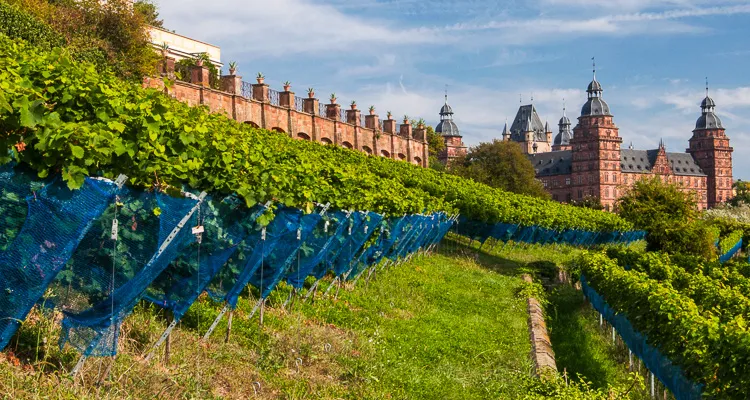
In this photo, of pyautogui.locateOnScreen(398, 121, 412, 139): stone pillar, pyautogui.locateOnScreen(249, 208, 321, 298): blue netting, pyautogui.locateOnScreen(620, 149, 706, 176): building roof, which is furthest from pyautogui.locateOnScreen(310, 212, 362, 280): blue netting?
pyautogui.locateOnScreen(620, 149, 706, 176): building roof

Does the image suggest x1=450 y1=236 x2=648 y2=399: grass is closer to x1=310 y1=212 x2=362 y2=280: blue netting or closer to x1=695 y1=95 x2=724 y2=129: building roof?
x1=310 y1=212 x2=362 y2=280: blue netting

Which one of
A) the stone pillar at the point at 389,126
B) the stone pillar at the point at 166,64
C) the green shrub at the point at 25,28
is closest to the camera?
the green shrub at the point at 25,28

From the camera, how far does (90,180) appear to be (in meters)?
6.04

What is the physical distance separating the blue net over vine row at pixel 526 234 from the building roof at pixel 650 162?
111 meters

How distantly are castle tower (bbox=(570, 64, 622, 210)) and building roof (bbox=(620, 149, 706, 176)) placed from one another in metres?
6.93

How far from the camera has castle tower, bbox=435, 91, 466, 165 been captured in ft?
577

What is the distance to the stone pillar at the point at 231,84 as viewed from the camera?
4156 centimetres

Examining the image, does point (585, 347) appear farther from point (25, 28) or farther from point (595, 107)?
point (595, 107)

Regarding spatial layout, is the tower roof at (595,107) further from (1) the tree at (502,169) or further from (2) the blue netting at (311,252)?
(2) the blue netting at (311,252)

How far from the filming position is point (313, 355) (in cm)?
973

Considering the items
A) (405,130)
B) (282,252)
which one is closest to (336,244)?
(282,252)

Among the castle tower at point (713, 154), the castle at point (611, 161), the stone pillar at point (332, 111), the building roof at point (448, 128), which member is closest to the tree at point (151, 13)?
the stone pillar at point (332, 111)

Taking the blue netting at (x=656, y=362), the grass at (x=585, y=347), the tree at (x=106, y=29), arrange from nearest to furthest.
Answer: the blue netting at (x=656, y=362) < the grass at (x=585, y=347) < the tree at (x=106, y=29)

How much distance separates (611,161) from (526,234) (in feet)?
406
